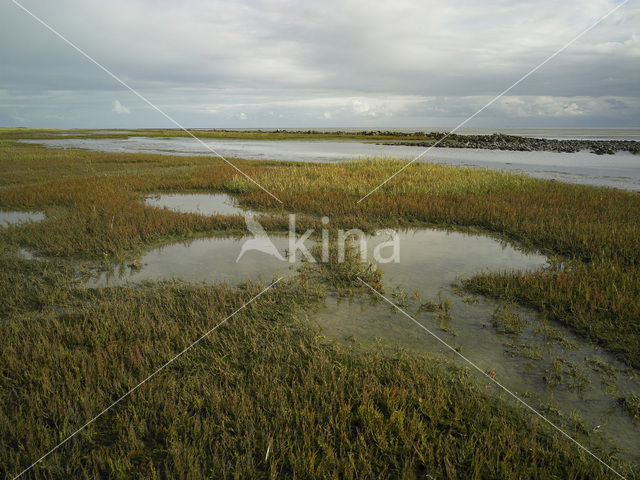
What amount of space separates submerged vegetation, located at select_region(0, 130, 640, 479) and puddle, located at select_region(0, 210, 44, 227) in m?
1.82

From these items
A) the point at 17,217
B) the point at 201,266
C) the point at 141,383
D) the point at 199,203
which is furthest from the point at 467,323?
the point at 17,217

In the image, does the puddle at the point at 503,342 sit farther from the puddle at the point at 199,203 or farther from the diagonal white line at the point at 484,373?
the puddle at the point at 199,203

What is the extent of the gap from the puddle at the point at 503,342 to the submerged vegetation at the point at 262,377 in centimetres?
12

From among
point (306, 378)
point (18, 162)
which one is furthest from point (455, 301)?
point (18, 162)

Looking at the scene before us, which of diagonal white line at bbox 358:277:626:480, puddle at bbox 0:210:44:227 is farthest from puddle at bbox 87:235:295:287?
puddle at bbox 0:210:44:227

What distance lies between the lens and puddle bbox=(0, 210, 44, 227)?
10810mm

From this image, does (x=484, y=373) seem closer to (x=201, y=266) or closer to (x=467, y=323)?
(x=467, y=323)

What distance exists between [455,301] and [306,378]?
3.30 meters

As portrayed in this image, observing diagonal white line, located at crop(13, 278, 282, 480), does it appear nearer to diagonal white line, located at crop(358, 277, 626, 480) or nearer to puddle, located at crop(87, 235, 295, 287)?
puddle, located at crop(87, 235, 295, 287)

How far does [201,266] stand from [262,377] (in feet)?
14.1

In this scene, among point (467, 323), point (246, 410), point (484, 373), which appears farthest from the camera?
point (467, 323)

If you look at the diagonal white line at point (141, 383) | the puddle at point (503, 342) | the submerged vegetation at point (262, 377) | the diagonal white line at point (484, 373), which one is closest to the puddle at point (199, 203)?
the submerged vegetation at point (262, 377)

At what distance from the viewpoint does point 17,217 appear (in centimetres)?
1152

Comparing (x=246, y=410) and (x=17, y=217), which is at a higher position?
(x=17, y=217)
